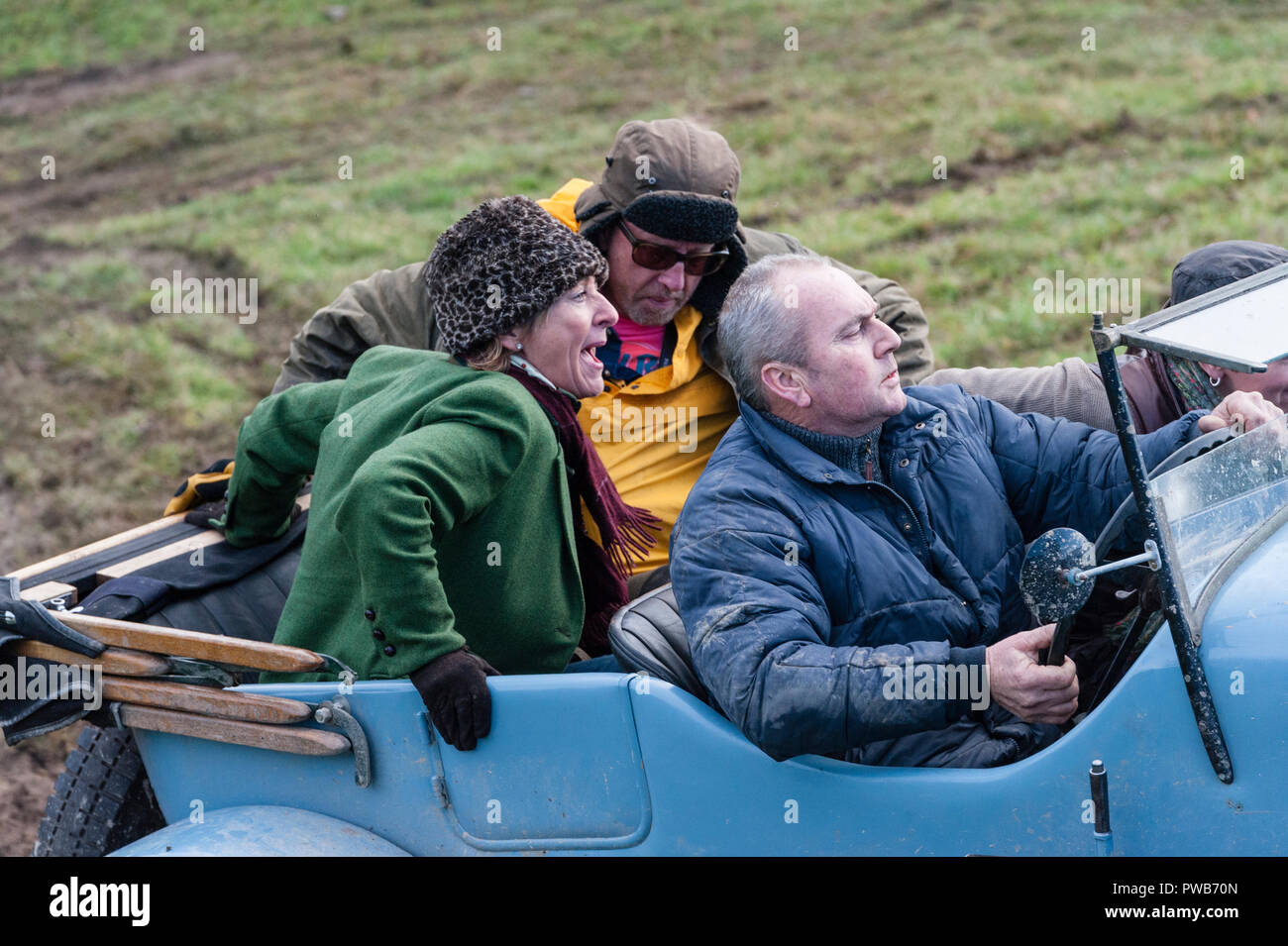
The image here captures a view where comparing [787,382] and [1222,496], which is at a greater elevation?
[787,382]

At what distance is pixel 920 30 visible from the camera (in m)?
10.7

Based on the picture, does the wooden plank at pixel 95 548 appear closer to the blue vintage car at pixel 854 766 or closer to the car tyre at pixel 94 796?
the car tyre at pixel 94 796

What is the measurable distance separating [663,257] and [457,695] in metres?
1.40

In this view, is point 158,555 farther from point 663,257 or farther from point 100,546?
point 663,257

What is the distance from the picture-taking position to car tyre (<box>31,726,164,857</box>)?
10.4 feet

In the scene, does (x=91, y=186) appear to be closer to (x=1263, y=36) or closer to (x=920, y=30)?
(x=920, y=30)

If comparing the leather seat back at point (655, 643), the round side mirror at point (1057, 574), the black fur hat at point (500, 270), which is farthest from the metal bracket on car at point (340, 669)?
the round side mirror at point (1057, 574)

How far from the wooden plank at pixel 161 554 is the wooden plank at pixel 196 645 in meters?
0.54

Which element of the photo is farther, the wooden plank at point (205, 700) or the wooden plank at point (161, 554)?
the wooden plank at point (161, 554)

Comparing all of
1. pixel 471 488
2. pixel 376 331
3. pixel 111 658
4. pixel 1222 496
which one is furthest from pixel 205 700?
pixel 1222 496

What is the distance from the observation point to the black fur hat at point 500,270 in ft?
9.16

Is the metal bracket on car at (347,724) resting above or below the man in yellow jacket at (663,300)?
below

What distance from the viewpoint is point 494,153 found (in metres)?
9.65
